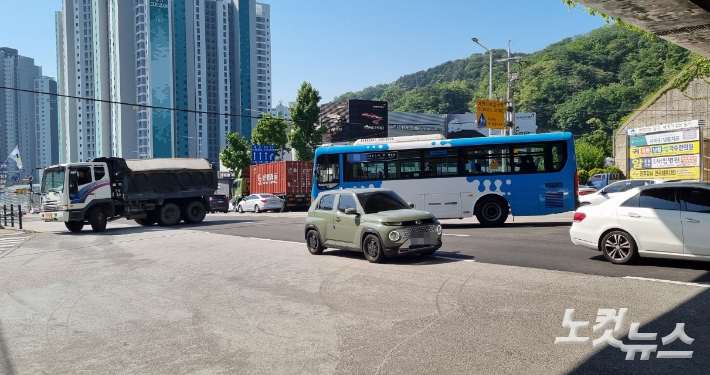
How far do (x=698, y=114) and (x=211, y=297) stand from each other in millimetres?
39493

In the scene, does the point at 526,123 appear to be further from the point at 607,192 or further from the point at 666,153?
the point at 607,192

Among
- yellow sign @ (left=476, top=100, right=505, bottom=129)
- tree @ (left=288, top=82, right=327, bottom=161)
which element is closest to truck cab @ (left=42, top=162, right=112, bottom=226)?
yellow sign @ (left=476, top=100, right=505, bottom=129)

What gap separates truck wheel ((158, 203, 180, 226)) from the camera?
27859mm

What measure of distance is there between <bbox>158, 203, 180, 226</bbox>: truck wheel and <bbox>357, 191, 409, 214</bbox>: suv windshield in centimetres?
1732

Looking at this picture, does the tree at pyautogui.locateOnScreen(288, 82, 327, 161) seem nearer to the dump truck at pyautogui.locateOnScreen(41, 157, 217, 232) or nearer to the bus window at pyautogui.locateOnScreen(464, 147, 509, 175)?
the dump truck at pyautogui.locateOnScreen(41, 157, 217, 232)

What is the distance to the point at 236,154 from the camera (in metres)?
70.5

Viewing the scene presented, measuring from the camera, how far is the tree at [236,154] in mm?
70312

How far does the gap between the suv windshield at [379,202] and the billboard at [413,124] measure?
245ft

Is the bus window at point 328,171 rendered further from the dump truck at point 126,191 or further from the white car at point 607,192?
the white car at point 607,192

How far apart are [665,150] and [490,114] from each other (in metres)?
11.3

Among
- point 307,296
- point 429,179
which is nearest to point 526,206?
point 429,179

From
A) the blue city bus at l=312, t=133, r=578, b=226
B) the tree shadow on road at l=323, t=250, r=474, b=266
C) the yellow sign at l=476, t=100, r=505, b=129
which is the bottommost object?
the tree shadow on road at l=323, t=250, r=474, b=266

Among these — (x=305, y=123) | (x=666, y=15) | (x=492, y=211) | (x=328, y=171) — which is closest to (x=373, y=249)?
(x=666, y=15)

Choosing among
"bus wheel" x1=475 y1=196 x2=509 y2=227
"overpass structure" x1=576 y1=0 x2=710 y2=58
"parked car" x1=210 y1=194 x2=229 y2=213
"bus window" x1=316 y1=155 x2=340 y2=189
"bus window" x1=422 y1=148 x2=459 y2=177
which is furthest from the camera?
"parked car" x1=210 y1=194 x2=229 y2=213
